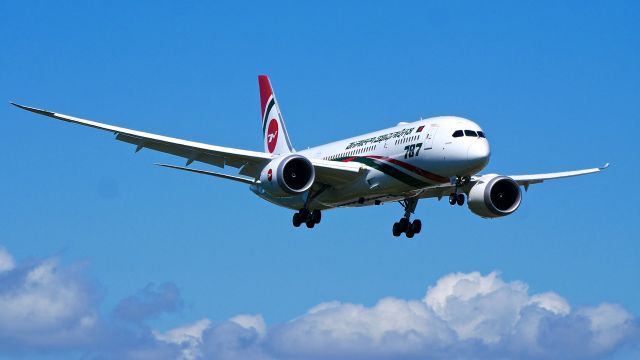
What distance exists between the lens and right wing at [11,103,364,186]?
51906 mm

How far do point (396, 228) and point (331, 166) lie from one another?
19.0 feet

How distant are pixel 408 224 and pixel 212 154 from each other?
952cm

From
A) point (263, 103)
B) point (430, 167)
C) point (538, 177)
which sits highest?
point (263, 103)

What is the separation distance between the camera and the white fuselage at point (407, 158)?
48.7 metres

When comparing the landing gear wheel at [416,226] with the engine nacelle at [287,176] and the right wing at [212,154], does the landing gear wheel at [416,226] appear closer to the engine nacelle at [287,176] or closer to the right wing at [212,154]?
the right wing at [212,154]

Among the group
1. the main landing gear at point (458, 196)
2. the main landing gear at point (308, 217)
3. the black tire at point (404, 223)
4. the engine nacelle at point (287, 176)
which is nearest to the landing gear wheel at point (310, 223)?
the main landing gear at point (308, 217)

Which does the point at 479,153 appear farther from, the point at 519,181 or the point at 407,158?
the point at 519,181

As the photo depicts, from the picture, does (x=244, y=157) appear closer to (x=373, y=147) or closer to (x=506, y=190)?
(x=373, y=147)

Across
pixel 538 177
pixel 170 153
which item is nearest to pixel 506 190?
pixel 538 177

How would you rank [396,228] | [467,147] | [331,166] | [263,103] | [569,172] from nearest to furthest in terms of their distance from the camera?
1. [467,147]
2. [331,166]
3. [396,228]
4. [569,172]
5. [263,103]

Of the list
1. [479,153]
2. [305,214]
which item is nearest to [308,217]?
[305,214]

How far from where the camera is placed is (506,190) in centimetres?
5403

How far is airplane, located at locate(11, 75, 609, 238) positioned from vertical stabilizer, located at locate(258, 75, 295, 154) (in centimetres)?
724

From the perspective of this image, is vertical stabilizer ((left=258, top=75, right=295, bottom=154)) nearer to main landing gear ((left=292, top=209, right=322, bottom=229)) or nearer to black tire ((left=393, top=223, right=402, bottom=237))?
main landing gear ((left=292, top=209, right=322, bottom=229))
